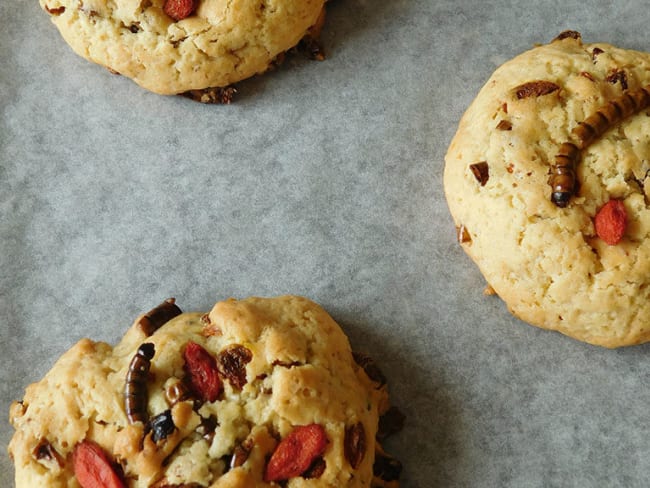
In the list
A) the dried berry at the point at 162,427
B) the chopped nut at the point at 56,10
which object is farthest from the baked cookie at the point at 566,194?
the chopped nut at the point at 56,10

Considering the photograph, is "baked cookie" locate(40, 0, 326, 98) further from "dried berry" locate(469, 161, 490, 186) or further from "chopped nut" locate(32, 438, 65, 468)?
"chopped nut" locate(32, 438, 65, 468)

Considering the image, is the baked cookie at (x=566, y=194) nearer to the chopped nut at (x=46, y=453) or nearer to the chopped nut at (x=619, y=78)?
the chopped nut at (x=619, y=78)

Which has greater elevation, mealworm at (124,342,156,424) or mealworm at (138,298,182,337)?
mealworm at (124,342,156,424)

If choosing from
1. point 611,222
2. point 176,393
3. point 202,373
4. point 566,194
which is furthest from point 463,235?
point 176,393

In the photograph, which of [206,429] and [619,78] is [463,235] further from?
[206,429]

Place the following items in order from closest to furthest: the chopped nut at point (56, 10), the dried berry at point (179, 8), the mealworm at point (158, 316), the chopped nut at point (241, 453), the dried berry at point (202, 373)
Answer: the chopped nut at point (241, 453) < the dried berry at point (202, 373) < the mealworm at point (158, 316) < the dried berry at point (179, 8) < the chopped nut at point (56, 10)

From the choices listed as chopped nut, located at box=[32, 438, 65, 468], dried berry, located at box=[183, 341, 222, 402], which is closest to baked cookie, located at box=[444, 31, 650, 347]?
dried berry, located at box=[183, 341, 222, 402]

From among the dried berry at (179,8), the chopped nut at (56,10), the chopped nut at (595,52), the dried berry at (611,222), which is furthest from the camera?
the chopped nut at (56,10)

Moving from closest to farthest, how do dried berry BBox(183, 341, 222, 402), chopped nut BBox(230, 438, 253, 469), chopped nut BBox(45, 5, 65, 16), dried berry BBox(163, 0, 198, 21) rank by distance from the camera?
Answer: chopped nut BBox(230, 438, 253, 469) < dried berry BBox(183, 341, 222, 402) < dried berry BBox(163, 0, 198, 21) < chopped nut BBox(45, 5, 65, 16)

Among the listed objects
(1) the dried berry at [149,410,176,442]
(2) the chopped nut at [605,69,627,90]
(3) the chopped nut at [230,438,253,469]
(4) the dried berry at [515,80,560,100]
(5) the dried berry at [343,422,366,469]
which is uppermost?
(4) the dried berry at [515,80,560,100]
